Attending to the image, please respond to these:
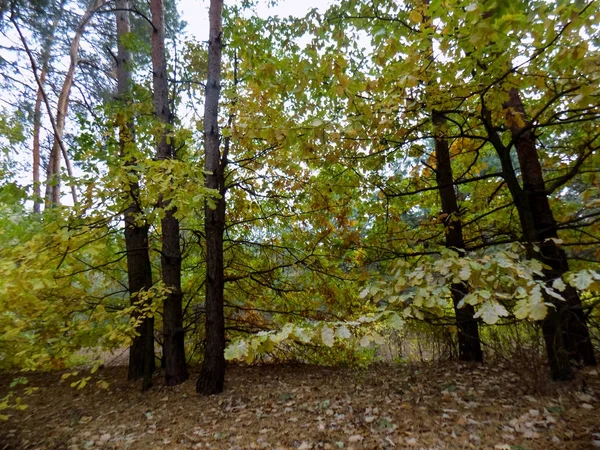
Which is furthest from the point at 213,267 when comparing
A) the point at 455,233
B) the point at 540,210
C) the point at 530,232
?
the point at 540,210

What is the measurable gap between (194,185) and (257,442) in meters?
2.46

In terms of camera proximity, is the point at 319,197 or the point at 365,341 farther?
the point at 319,197

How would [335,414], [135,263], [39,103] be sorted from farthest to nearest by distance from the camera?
[39,103] → [135,263] → [335,414]

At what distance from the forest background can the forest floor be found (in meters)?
0.39

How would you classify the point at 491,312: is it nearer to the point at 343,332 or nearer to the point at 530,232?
the point at 343,332

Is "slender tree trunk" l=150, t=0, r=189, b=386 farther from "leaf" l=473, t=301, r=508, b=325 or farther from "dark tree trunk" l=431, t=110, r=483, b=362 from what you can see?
"leaf" l=473, t=301, r=508, b=325

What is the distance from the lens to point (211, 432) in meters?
3.41

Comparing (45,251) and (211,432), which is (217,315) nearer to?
(211,432)

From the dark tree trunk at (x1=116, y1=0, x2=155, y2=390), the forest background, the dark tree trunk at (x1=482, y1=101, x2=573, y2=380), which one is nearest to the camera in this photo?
the forest background

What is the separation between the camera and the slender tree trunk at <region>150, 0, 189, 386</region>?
16.3 feet

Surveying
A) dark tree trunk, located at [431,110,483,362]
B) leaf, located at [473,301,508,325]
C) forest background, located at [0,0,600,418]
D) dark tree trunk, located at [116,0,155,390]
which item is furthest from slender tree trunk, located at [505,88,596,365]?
dark tree trunk, located at [116,0,155,390]

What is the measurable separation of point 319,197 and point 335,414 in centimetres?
302

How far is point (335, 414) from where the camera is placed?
3.54 meters

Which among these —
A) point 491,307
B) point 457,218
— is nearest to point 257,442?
point 491,307
